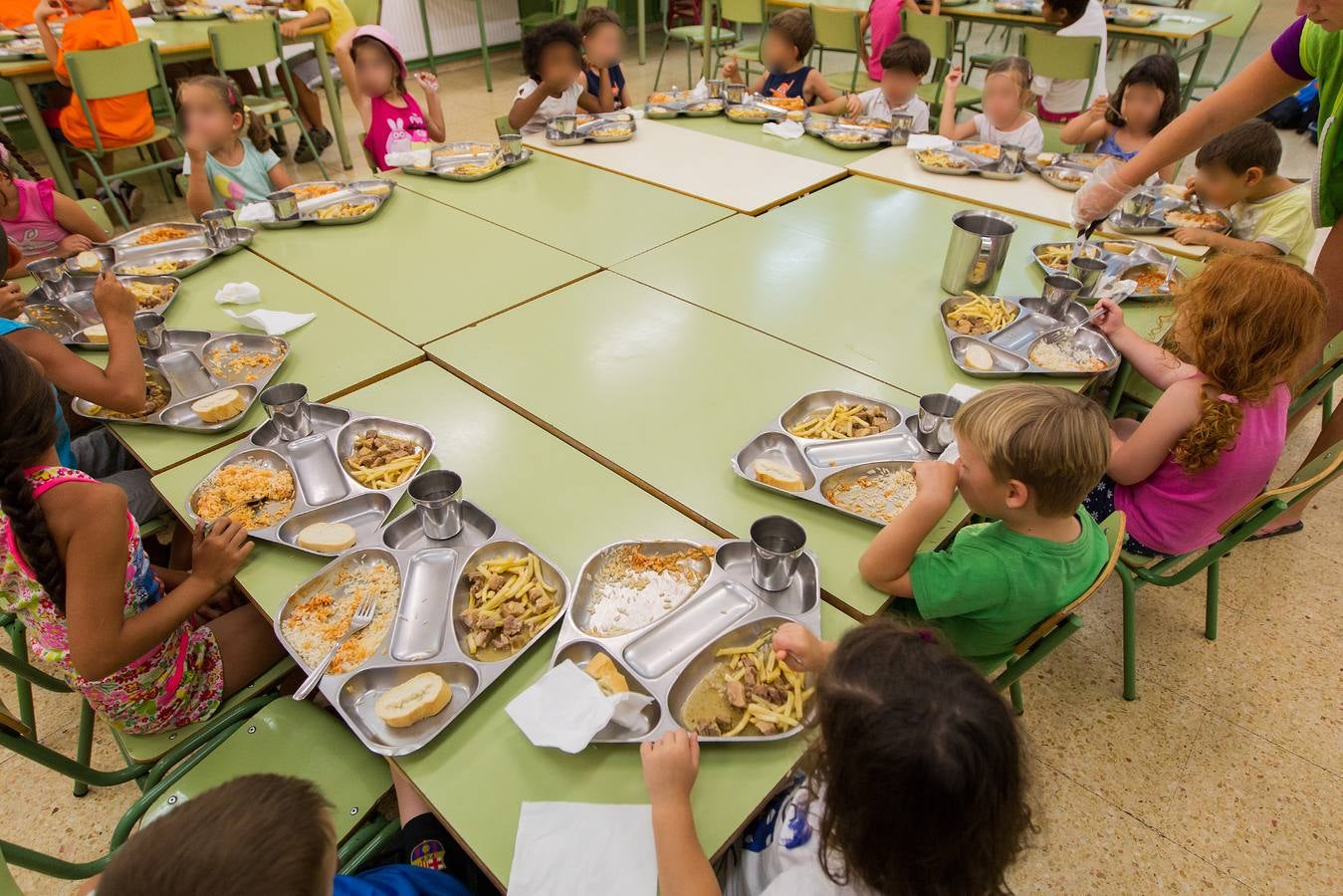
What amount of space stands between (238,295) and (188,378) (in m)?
0.41

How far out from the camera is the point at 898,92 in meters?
4.10

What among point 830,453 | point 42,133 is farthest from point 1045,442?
point 42,133

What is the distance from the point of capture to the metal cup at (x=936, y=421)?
5.36ft

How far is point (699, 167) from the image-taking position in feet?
10.8

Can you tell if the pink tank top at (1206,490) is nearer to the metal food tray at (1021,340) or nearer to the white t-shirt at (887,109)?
the metal food tray at (1021,340)

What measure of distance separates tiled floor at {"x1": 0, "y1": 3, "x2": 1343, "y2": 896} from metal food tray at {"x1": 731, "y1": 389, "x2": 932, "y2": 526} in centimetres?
72

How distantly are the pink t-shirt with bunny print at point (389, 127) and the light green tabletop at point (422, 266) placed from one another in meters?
1.10

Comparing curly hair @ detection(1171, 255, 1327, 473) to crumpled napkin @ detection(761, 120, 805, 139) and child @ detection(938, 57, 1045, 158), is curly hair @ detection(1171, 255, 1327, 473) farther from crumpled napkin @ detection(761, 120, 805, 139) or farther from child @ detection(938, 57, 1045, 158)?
crumpled napkin @ detection(761, 120, 805, 139)

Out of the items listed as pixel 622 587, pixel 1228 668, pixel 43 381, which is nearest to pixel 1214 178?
pixel 1228 668

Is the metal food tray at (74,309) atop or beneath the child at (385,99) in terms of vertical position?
beneath

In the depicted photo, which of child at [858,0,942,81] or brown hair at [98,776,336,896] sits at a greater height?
child at [858,0,942,81]

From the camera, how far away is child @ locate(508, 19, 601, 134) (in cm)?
370

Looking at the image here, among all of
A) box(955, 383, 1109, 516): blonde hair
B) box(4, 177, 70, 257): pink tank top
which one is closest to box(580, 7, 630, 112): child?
box(4, 177, 70, 257): pink tank top

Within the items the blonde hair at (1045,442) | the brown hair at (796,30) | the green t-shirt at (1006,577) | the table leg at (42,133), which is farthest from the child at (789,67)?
the table leg at (42,133)
